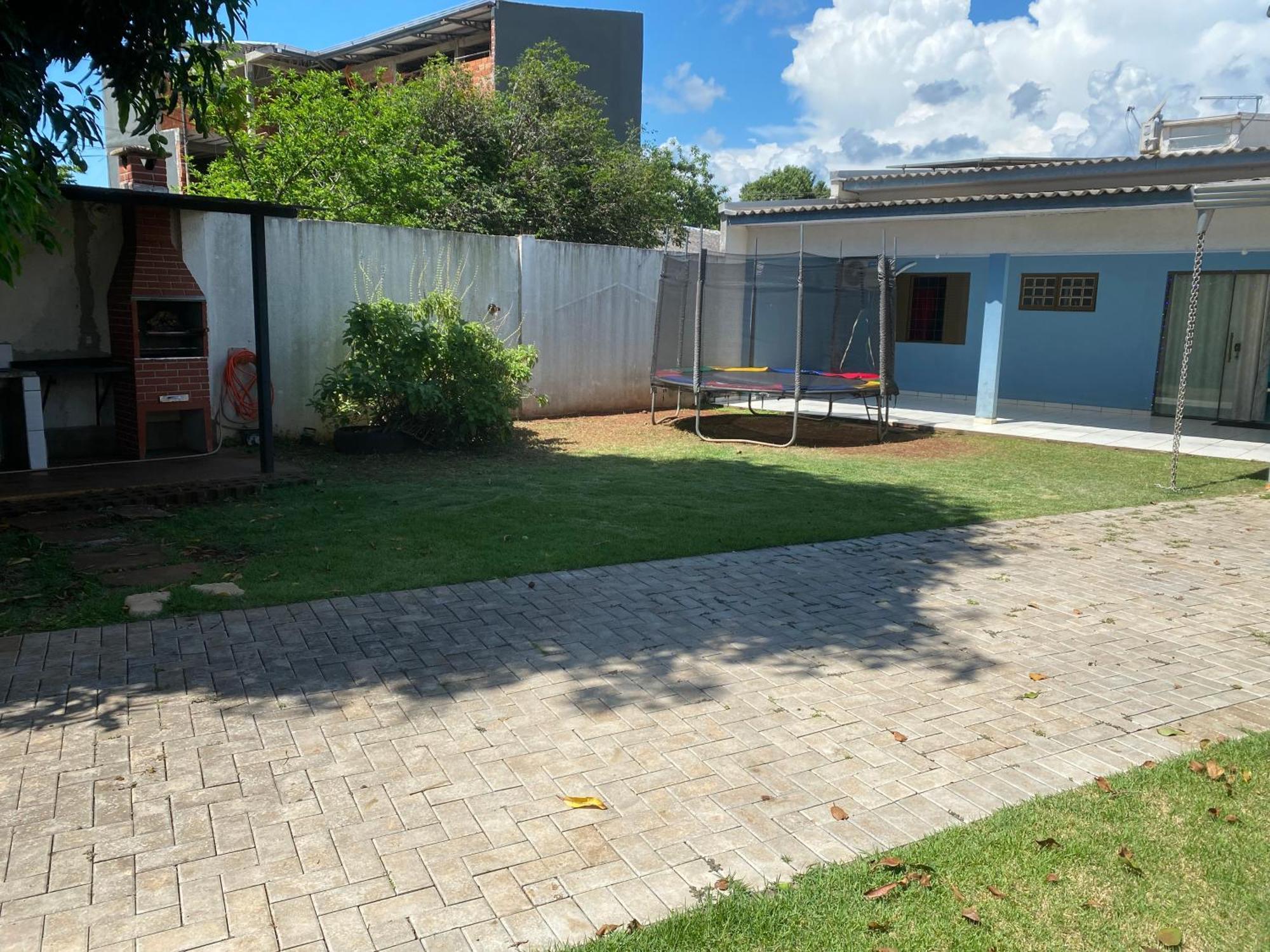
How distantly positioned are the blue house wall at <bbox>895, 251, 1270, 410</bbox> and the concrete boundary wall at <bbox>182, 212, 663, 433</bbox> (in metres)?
5.61

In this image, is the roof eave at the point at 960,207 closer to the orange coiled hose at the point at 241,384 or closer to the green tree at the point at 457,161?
the green tree at the point at 457,161

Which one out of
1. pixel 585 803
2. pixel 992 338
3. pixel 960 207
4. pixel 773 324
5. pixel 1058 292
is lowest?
pixel 585 803

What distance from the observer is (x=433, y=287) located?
11.1 metres

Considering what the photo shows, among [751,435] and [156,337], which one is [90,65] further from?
[751,435]

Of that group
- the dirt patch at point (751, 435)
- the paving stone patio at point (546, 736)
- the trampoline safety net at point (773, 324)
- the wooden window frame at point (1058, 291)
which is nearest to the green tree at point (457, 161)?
the trampoline safety net at point (773, 324)

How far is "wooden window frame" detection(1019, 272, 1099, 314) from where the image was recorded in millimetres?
14484

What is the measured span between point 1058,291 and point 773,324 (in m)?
4.45

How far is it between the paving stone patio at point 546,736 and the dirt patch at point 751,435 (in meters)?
5.05

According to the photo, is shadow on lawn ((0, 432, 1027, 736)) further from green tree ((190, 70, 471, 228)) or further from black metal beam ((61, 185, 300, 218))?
green tree ((190, 70, 471, 228))

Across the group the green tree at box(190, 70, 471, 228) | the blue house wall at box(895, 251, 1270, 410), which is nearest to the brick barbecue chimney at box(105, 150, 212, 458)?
the green tree at box(190, 70, 471, 228)

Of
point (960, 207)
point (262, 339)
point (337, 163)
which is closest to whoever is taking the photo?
point (262, 339)

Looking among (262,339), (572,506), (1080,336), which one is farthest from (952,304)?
(262,339)

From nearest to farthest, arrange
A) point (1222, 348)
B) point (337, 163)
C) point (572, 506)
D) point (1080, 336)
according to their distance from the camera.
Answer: point (572, 506), point (1222, 348), point (1080, 336), point (337, 163)

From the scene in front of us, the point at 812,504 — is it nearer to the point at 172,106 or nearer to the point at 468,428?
the point at 468,428
